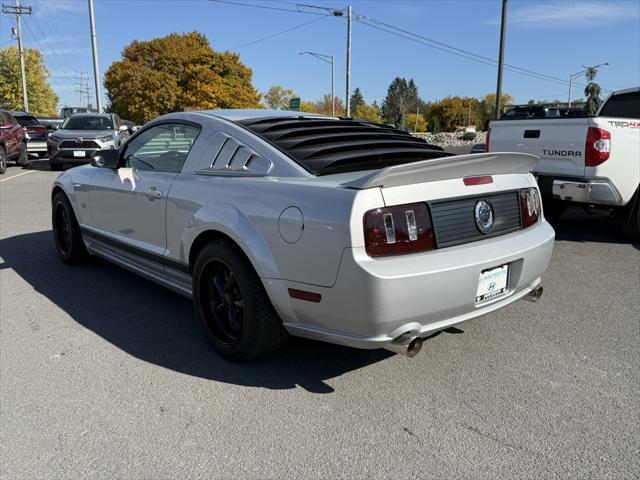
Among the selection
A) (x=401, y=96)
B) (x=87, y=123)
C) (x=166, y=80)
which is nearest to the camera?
(x=87, y=123)

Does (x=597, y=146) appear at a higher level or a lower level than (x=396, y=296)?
higher

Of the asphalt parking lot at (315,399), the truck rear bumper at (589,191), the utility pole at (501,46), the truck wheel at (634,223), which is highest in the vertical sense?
the utility pole at (501,46)

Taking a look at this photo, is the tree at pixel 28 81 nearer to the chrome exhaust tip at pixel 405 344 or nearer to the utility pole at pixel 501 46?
the utility pole at pixel 501 46

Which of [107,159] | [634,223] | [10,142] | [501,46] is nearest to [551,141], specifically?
[634,223]

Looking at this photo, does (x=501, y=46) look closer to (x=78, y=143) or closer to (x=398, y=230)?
(x=78, y=143)

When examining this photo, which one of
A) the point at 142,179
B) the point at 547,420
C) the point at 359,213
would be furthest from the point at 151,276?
the point at 547,420

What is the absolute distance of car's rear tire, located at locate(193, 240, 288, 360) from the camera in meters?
3.06

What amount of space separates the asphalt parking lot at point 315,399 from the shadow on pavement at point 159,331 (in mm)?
17

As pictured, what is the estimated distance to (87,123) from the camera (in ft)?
52.9

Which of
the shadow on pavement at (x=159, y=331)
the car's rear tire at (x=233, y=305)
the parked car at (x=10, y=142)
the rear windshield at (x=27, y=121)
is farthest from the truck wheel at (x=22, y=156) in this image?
the car's rear tire at (x=233, y=305)

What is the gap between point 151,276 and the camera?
13.6ft

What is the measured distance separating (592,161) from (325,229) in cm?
469

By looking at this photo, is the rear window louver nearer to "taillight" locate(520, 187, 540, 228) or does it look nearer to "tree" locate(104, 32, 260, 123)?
"taillight" locate(520, 187, 540, 228)

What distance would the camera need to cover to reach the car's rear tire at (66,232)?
5.38 meters
